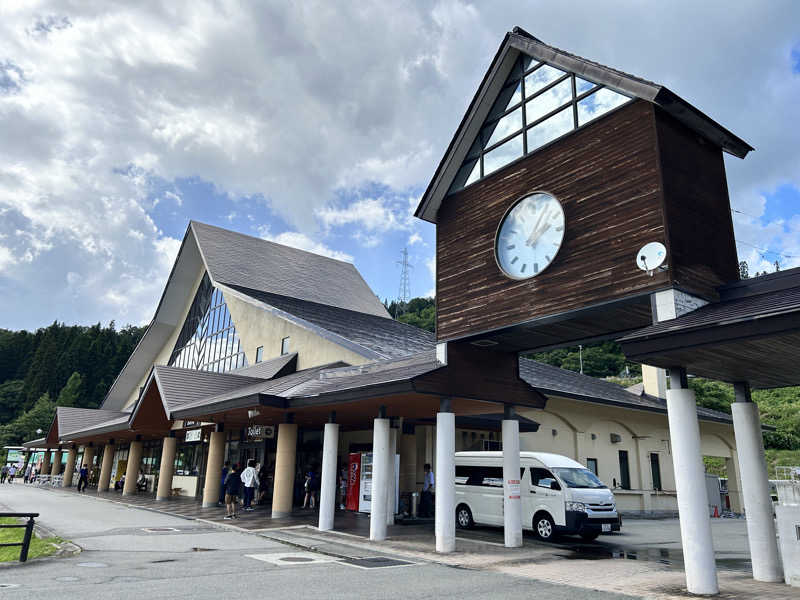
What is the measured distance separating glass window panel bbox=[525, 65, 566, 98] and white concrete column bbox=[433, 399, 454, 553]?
6733 mm

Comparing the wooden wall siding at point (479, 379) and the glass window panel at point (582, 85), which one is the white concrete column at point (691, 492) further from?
the glass window panel at point (582, 85)

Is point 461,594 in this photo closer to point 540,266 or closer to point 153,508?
point 540,266

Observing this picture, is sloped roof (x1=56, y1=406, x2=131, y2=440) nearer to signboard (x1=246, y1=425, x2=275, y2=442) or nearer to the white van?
signboard (x1=246, y1=425, x2=275, y2=442)

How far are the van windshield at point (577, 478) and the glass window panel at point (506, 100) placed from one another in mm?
8740

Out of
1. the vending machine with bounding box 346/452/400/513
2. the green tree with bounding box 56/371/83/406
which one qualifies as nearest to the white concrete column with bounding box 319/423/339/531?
the vending machine with bounding box 346/452/400/513

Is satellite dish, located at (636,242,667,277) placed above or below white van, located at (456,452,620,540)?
above

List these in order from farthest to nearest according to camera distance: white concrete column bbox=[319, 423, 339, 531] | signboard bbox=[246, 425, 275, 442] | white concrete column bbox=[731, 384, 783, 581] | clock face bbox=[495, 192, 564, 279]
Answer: signboard bbox=[246, 425, 275, 442] → white concrete column bbox=[319, 423, 339, 531] → clock face bbox=[495, 192, 564, 279] → white concrete column bbox=[731, 384, 783, 581]

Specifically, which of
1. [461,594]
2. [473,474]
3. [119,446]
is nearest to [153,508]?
[473,474]

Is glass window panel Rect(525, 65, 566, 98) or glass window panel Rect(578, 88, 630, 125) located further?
glass window panel Rect(525, 65, 566, 98)

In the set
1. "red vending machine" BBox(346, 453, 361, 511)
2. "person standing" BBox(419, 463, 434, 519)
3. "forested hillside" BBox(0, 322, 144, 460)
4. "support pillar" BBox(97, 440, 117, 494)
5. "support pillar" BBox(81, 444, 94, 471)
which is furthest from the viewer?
"forested hillside" BBox(0, 322, 144, 460)

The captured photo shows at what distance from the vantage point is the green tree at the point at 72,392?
7081 cm

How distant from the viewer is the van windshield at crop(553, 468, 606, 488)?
14398 mm

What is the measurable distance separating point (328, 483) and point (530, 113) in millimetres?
10231

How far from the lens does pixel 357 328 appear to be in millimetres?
25656
